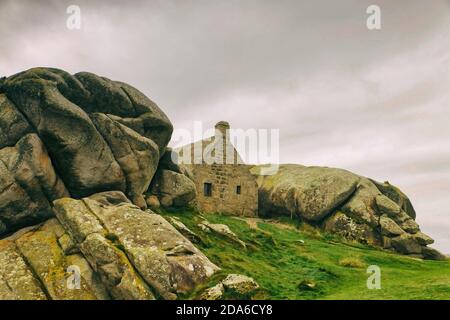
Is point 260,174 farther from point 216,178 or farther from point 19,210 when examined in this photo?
point 19,210

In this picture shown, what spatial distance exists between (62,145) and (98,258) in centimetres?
681

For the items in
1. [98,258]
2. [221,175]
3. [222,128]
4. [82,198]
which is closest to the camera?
[98,258]

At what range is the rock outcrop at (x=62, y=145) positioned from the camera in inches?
672

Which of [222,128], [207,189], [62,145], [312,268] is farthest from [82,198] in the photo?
[222,128]

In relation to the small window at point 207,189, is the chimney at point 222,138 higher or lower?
higher

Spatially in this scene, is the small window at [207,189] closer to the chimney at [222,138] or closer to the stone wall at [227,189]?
the stone wall at [227,189]

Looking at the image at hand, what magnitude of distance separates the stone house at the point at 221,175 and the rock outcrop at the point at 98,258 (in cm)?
1639

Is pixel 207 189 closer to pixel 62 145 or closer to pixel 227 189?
pixel 227 189

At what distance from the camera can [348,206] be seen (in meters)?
32.7

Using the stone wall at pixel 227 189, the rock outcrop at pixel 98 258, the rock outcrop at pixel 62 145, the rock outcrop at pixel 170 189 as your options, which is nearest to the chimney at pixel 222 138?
the stone wall at pixel 227 189

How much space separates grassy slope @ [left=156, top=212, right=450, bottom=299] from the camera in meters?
15.3

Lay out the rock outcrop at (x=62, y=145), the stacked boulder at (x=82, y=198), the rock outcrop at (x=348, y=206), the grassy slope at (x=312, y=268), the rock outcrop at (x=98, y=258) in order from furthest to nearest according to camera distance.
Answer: the rock outcrop at (x=348, y=206), the rock outcrop at (x=62, y=145), the grassy slope at (x=312, y=268), the stacked boulder at (x=82, y=198), the rock outcrop at (x=98, y=258)
